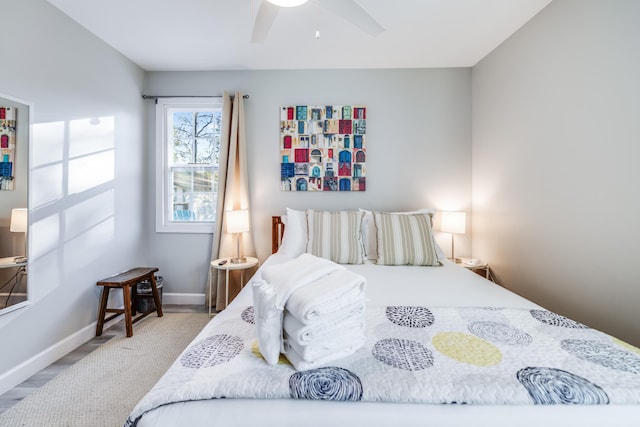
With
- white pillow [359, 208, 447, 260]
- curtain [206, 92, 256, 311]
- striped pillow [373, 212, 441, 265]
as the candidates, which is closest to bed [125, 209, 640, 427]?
striped pillow [373, 212, 441, 265]

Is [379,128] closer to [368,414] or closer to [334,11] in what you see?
[334,11]

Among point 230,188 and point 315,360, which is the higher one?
point 230,188

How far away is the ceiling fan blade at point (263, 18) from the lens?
61.7 inches

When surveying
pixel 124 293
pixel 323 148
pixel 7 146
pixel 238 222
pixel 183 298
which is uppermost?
pixel 323 148

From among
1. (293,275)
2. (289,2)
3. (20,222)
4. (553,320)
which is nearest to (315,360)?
(293,275)

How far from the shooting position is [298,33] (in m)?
2.45

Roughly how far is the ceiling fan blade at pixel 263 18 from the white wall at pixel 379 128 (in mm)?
1346

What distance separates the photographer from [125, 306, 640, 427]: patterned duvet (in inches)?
33.4

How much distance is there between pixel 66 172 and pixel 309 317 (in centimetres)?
245

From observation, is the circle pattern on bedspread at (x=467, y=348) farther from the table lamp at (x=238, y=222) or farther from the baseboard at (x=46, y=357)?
the baseboard at (x=46, y=357)

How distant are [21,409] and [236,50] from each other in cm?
307

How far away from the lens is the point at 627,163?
5.30ft

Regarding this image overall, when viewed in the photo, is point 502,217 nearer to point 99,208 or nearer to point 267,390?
point 267,390

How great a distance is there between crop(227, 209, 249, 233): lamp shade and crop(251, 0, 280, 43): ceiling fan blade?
1.56 meters
